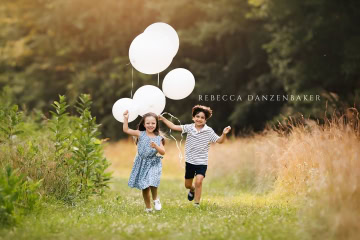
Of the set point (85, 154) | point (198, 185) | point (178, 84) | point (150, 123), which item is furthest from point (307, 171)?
point (85, 154)

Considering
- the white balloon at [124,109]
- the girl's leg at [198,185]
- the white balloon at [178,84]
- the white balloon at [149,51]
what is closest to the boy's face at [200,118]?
the white balloon at [178,84]

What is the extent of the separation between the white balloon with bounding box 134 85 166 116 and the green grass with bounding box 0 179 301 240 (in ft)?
4.82

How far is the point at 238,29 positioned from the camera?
23.9 meters

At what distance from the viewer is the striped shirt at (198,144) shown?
7875 mm

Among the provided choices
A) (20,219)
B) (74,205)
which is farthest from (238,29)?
(20,219)

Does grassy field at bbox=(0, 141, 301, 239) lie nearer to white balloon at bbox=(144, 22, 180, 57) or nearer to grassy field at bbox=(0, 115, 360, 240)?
grassy field at bbox=(0, 115, 360, 240)

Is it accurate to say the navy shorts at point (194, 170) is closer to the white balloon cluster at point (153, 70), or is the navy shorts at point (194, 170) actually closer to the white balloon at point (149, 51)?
the white balloon cluster at point (153, 70)

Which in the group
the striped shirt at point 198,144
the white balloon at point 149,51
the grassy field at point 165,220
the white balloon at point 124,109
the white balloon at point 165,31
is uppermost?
Answer: the white balloon at point 165,31

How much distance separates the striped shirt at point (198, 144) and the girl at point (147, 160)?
0.76 metres

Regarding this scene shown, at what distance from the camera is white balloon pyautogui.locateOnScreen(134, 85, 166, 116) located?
24.4 feet

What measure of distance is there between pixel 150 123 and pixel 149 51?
3.70 ft

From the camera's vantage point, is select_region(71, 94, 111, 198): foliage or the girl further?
select_region(71, 94, 111, 198): foliage

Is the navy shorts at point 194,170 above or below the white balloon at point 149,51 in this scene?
below

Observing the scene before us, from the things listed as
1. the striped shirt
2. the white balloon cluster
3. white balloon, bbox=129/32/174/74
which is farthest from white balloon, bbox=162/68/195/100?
the striped shirt
